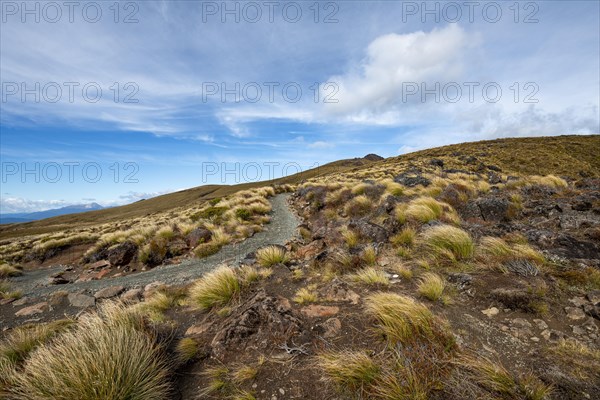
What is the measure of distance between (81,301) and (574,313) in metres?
12.0

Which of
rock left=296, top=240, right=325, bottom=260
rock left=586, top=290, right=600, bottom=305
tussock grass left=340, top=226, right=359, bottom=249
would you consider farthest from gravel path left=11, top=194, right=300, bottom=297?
Result: rock left=586, top=290, right=600, bottom=305

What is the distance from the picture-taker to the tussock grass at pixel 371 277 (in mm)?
5656

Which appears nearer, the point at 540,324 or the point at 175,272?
the point at 540,324

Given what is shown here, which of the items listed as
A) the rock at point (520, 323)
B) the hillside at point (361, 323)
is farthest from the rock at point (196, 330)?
the rock at point (520, 323)

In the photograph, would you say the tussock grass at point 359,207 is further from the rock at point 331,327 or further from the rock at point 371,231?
the rock at point 331,327

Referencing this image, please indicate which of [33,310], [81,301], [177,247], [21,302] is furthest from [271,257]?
[21,302]

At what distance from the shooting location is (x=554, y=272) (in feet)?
16.5

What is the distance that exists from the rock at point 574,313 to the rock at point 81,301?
11297 mm

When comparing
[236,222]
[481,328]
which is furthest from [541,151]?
[481,328]

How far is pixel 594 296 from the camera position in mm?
4215

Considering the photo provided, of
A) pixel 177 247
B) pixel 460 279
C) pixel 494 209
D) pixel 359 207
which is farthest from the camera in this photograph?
pixel 359 207

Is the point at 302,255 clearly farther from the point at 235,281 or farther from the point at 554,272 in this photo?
the point at 554,272

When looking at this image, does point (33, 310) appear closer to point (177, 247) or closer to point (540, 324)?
point (177, 247)

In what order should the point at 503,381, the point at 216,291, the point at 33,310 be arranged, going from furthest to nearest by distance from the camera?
the point at 33,310 < the point at 216,291 < the point at 503,381
